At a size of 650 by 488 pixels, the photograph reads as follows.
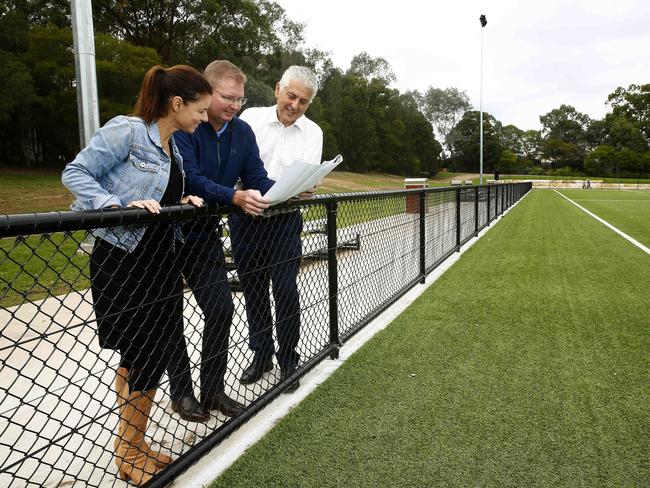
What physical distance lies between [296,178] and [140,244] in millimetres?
708

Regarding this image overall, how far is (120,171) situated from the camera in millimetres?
1970

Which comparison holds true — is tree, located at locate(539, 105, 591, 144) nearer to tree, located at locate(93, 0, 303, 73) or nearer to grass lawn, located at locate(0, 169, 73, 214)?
tree, located at locate(93, 0, 303, 73)

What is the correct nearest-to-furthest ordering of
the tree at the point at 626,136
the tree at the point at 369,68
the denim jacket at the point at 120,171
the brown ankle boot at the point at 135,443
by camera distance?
the denim jacket at the point at 120,171 < the brown ankle boot at the point at 135,443 < the tree at the point at 369,68 < the tree at the point at 626,136

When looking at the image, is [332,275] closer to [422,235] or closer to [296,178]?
[296,178]


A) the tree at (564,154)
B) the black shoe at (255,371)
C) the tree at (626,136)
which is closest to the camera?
the black shoe at (255,371)

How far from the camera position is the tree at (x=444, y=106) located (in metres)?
102

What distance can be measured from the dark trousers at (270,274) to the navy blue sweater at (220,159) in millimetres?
237

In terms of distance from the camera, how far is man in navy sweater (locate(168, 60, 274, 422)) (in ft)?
8.12

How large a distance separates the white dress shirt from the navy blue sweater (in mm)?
320

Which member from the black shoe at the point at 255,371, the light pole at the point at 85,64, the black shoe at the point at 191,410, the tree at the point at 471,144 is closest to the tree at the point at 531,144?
the tree at the point at 471,144

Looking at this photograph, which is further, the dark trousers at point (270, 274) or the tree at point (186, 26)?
the tree at point (186, 26)

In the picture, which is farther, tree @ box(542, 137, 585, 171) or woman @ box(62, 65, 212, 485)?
tree @ box(542, 137, 585, 171)

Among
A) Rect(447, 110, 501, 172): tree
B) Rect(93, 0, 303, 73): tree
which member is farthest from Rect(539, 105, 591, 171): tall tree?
Rect(93, 0, 303, 73): tree

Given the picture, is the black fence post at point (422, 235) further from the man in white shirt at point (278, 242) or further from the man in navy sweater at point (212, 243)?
the man in navy sweater at point (212, 243)
